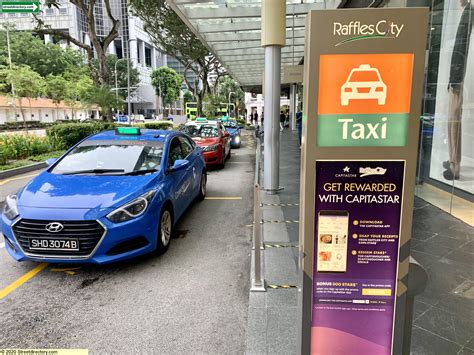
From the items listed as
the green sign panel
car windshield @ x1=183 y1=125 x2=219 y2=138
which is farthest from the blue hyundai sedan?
car windshield @ x1=183 y1=125 x2=219 y2=138

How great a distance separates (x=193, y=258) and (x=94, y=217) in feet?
4.57

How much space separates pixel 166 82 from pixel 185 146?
79.0m

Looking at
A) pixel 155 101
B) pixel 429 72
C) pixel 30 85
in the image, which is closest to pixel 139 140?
pixel 429 72

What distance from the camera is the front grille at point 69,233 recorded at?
13.0 feet

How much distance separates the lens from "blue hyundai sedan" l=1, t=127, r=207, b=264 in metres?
3.98

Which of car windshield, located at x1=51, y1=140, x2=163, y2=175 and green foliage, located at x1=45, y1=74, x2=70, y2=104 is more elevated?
green foliage, located at x1=45, y1=74, x2=70, y2=104

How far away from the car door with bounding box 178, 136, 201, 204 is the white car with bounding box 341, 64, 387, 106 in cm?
451

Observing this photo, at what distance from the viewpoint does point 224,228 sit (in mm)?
5980

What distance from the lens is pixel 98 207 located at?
4.07 m

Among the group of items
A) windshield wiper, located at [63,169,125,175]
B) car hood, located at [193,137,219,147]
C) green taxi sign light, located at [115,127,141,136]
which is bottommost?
car hood, located at [193,137,219,147]

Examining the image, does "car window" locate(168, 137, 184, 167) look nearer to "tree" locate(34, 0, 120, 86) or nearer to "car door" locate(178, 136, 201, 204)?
"car door" locate(178, 136, 201, 204)

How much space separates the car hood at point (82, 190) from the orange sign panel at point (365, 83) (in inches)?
118

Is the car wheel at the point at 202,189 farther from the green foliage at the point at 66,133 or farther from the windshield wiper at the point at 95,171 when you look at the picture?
the green foliage at the point at 66,133

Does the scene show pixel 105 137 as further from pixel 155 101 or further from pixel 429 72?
pixel 155 101
